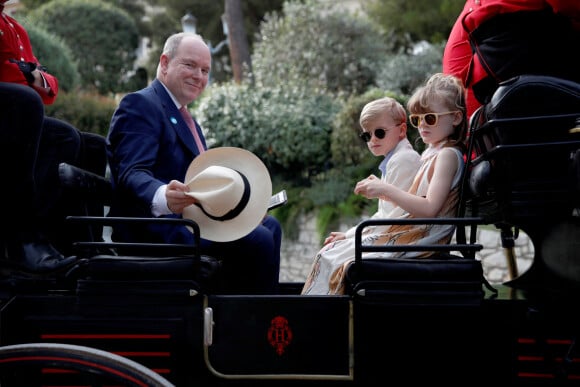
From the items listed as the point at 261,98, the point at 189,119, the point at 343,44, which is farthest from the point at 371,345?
the point at 343,44

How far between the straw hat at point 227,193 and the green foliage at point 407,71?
1321 centimetres

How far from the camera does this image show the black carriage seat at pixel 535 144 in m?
2.47

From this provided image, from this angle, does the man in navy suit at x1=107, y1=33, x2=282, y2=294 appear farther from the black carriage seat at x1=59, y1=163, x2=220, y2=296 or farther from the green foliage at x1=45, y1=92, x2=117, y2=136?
the green foliage at x1=45, y1=92, x2=117, y2=136

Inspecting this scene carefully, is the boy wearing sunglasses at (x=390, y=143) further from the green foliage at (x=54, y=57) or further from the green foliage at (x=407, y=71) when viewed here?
the green foliage at (x=54, y=57)

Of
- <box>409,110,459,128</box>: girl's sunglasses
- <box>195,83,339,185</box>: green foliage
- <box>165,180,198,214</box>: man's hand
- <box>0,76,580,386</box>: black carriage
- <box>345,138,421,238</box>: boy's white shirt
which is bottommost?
<box>0,76,580,386</box>: black carriage

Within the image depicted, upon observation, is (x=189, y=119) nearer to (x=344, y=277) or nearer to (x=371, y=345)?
(x=344, y=277)

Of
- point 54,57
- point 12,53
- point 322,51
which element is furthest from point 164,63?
point 54,57

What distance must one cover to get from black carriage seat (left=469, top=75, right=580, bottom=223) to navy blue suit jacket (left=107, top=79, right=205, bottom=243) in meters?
1.32

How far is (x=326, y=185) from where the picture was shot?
11.0 metres

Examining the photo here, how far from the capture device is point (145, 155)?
290 centimetres

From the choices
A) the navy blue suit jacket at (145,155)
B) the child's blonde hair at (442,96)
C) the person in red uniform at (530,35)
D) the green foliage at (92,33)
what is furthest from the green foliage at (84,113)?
the person in red uniform at (530,35)

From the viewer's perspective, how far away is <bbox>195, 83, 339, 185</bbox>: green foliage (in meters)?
11.9

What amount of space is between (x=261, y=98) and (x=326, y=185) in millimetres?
2898

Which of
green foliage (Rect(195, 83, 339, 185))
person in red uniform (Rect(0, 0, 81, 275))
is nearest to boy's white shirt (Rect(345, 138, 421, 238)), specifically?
person in red uniform (Rect(0, 0, 81, 275))
